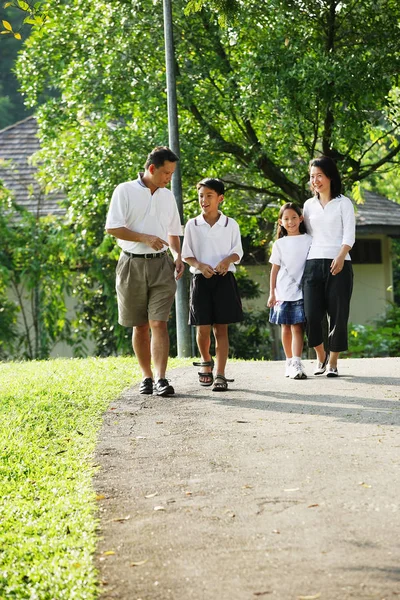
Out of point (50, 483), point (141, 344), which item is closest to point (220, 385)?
point (141, 344)

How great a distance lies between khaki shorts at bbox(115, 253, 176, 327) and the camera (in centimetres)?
895

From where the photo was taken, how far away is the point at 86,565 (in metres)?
4.26

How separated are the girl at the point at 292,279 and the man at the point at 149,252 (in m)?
1.38

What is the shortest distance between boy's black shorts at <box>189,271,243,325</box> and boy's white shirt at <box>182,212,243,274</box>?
11cm

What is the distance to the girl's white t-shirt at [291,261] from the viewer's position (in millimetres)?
10031

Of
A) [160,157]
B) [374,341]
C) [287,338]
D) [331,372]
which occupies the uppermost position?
[160,157]

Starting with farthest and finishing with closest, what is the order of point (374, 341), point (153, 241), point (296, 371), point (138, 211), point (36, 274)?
point (374, 341)
point (36, 274)
point (296, 371)
point (138, 211)
point (153, 241)

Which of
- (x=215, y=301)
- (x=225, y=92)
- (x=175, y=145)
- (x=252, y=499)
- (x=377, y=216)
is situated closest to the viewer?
(x=252, y=499)

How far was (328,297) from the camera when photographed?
32.0ft

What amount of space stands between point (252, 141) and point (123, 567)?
14205 millimetres

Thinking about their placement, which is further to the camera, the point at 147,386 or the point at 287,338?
the point at 287,338

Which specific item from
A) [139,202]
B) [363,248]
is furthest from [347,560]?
[363,248]

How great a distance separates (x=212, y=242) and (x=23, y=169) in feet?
63.0

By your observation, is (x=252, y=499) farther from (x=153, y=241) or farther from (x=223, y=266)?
(x=223, y=266)
